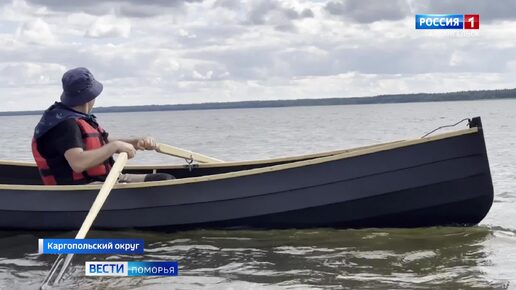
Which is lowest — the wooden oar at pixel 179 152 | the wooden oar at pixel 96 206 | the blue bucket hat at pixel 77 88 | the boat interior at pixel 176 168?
the wooden oar at pixel 96 206

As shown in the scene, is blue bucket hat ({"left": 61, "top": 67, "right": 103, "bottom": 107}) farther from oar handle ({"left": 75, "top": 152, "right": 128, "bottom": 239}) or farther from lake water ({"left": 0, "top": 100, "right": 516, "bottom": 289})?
lake water ({"left": 0, "top": 100, "right": 516, "bottom": 289})

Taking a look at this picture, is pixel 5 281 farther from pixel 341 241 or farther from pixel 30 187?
pixel 341 241

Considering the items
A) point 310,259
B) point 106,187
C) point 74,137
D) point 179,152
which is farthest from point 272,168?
point 74,137

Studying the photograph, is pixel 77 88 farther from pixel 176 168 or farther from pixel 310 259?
pixel 310 259

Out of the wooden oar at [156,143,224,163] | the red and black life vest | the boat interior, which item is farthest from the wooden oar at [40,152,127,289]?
the boat interior

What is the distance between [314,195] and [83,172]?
2.44m

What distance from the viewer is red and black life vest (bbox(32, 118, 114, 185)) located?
6891 millimetres

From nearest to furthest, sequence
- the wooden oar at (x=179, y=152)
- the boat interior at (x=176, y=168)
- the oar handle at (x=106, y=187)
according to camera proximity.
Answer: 1. the oar handle at (x=106, y=187)
2. the wooden oar at (x=179, y=152)
3. the boat interior at (x=176, y=168)

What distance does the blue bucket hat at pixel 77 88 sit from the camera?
6.80m

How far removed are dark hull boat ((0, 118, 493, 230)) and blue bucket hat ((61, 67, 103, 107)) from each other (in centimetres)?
91

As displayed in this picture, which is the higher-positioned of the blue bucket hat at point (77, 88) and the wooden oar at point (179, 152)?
the blue bucket hat at point (77, 88)

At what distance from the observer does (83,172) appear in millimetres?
7281

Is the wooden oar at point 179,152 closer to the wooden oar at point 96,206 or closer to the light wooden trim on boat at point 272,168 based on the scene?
the light wooden trim on boat at point 272,168

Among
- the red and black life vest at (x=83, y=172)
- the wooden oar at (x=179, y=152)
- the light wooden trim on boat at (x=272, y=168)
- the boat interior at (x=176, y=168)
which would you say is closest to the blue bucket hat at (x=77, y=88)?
the red and black life vest at (x=83, y=172)
